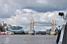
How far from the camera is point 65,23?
1.11 metres

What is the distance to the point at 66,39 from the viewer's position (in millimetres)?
1046

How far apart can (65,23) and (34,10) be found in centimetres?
287

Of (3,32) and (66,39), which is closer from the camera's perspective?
(66,39)

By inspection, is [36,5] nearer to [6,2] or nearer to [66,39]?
[6,2]

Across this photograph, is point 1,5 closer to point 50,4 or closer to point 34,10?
point 34,10

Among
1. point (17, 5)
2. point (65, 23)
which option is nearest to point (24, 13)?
point (17, 5)

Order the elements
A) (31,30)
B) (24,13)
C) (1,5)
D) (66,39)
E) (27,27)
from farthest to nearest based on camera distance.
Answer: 1. (1,5)
2. (24,13)
3. (27,27)
4. (31,30)
5. (66,39)

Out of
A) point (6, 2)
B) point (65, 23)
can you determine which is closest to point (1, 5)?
point (6, 2)

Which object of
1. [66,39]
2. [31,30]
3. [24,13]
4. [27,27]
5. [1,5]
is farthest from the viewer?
[1,5]

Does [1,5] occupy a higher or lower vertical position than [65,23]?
higher

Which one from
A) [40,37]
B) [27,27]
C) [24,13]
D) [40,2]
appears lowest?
[40,37]

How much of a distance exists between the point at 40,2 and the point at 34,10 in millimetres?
237

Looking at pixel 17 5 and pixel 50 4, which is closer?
pixel 50 4

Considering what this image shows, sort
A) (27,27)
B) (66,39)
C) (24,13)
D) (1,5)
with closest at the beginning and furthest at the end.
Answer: (66,39) → (27,27) → (24,13) → (1,5)
